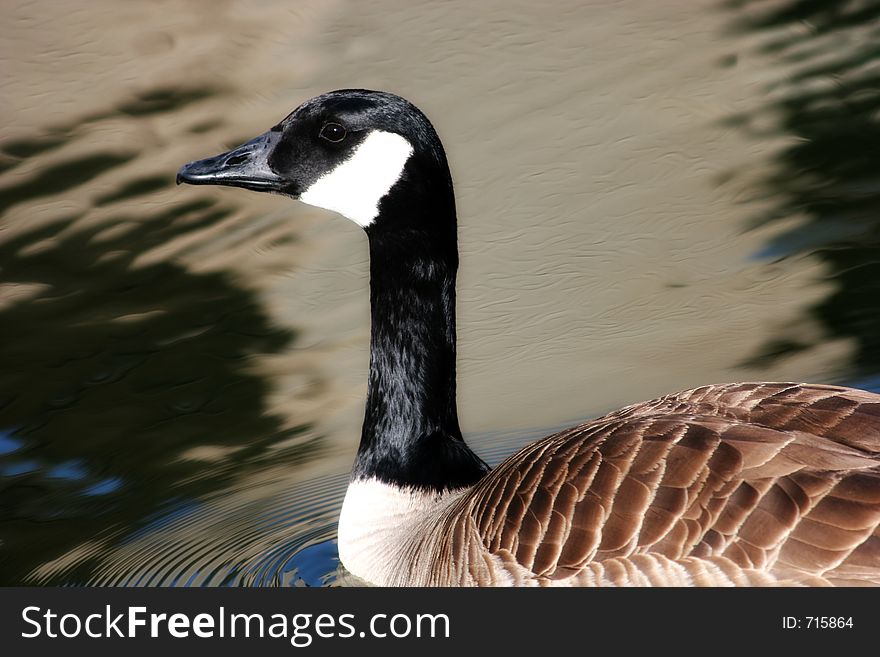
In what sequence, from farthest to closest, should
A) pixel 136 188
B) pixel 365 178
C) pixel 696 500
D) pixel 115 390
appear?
pixel 136 188
pixel 115 390
pixel 365 178
pixel 696 500

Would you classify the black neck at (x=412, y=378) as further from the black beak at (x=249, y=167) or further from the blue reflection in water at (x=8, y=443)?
the blue reflection in water at (x=8, y=443)

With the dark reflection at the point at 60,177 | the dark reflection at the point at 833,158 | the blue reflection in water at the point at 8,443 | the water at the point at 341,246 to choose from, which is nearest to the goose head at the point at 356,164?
the water at the point at 341,246

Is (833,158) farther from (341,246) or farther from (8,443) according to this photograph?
(8,443)

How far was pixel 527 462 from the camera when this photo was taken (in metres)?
4.34

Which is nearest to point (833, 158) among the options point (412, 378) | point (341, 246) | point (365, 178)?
point (341, 246)

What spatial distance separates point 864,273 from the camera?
23.5 ft

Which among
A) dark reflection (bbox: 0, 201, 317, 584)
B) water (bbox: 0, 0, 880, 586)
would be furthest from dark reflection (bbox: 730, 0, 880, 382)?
dark reflection (bbox: 0, 201, 317, 584)

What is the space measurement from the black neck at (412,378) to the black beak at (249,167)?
481mm

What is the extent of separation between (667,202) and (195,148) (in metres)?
3.55

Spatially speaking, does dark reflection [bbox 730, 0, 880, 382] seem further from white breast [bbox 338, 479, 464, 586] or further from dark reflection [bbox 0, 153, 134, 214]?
dark reflection [bbox 0, 153, 134, 214]

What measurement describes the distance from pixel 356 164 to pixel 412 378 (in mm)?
902

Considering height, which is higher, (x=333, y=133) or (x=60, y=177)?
(x=333, y=133)

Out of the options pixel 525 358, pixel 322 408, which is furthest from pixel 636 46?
pixel 322 408

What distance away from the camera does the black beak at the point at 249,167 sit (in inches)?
198
